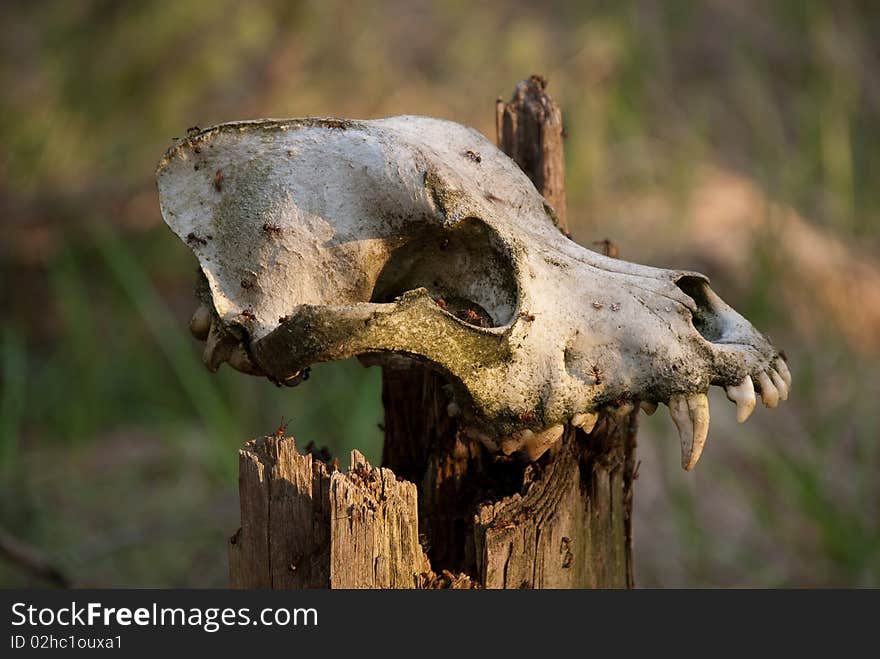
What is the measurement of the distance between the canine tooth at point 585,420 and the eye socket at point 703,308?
188 millimetres

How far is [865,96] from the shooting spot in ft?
17.0

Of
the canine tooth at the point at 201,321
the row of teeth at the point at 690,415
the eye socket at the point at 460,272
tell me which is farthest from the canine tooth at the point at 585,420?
the canine tooth at the point at 201,321

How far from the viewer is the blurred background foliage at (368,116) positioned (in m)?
2.96

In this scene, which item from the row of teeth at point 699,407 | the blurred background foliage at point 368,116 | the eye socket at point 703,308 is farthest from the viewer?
the blurred background foliage at point 368,116

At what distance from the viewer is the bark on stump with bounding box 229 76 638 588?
45.7 inches

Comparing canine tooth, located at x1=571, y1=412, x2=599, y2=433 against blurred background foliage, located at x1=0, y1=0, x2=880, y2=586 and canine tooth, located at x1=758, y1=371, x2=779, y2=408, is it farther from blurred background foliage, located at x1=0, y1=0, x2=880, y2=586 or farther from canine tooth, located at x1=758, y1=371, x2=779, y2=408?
blurred background foliage, located at x1=0, y1=0, x2=880, y2=586

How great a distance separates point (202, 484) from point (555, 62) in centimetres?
259

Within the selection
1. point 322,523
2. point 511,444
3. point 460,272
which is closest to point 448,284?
point 460,272

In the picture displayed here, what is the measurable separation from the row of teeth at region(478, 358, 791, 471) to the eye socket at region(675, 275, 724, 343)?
0.30 ft

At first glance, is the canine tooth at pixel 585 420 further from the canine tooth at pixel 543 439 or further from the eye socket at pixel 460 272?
the eye socket at pixel 460 272

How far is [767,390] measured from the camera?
3.81 feet

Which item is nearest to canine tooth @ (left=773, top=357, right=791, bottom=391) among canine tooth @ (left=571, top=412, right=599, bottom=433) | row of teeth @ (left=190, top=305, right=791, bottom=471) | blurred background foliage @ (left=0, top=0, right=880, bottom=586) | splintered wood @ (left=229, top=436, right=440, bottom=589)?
row of teeth @ (left=190, top=305, right=791, bottom=471)

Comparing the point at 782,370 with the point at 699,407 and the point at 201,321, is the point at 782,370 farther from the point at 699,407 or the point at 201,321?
the point at 201,321

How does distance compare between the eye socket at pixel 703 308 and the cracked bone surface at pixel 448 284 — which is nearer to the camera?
the cracked bone surface at pixel 448 284
